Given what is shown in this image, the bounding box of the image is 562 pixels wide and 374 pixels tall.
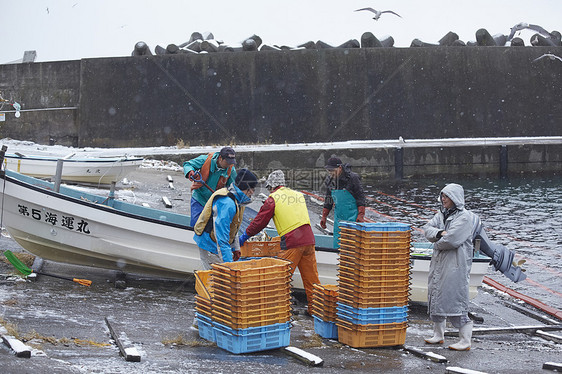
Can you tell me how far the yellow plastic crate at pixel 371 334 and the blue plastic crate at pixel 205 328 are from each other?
1.23 meters

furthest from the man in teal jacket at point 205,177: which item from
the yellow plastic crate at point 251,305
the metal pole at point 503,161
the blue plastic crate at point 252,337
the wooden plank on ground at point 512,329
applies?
the metal pole at point 503,161

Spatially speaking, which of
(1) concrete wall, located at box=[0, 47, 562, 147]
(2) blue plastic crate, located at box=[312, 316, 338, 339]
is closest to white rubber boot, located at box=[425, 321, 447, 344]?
(2) blue plastic crate, located at box=[312, 316, 338, 339]

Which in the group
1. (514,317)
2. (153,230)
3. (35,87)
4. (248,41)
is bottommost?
(514,317)

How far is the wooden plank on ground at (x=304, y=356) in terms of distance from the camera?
591 centimetres

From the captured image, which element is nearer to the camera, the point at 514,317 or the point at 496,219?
the point at 514,317

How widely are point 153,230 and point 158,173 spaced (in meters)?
13.4

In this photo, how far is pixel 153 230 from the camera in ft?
30.0

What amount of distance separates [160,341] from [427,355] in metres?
2.44

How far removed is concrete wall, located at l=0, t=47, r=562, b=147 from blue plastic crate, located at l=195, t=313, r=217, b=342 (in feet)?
78.3

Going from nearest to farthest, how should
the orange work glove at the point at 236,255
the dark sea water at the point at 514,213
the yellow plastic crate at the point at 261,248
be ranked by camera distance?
the orange work glove at the point at 236,255, the yellow plastic crate at the point at 261,248, the dark sea water at the point at 514,213

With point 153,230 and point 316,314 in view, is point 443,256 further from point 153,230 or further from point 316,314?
point 153,230

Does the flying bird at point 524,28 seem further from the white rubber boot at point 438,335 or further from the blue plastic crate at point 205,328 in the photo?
the blue plastic crate at point 205,328

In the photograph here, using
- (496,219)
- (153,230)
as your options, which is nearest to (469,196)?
(496,219)

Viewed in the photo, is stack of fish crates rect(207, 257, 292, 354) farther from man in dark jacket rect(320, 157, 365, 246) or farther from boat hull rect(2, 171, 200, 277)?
man in dark jacket rect(320, 157, 365, 246)
